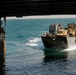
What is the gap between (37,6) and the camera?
25.5m

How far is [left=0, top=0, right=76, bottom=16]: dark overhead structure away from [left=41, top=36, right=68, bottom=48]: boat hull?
1760 inches

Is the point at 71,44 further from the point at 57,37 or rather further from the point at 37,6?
the point at 37,6

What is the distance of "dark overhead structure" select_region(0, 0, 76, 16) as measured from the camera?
75.9 ft

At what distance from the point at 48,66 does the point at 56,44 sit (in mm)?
25837

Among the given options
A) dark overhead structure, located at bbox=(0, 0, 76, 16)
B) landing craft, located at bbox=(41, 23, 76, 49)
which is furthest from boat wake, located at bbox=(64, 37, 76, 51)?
dark overhead structure, located at bbox=(0, 0, 76, 16)

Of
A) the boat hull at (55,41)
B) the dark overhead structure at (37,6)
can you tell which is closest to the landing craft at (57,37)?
the boat hull at (55,41)

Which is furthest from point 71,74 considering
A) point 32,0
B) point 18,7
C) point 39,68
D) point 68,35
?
point 68,35

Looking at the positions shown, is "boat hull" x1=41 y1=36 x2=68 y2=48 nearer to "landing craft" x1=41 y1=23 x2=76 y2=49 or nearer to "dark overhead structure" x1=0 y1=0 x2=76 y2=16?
"landing craft" x1=41 y1=23 x2=76 y2=49

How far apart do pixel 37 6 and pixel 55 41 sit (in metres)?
49.9

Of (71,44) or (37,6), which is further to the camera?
(71,44)

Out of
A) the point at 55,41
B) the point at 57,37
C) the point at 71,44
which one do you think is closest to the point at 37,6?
the point at 57,37

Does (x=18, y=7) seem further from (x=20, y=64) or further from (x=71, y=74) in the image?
(x=20, y=64)

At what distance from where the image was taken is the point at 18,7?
1048 inches

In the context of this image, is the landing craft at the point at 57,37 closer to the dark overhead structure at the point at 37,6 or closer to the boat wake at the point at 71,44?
the boat wake at the point at 71,44
